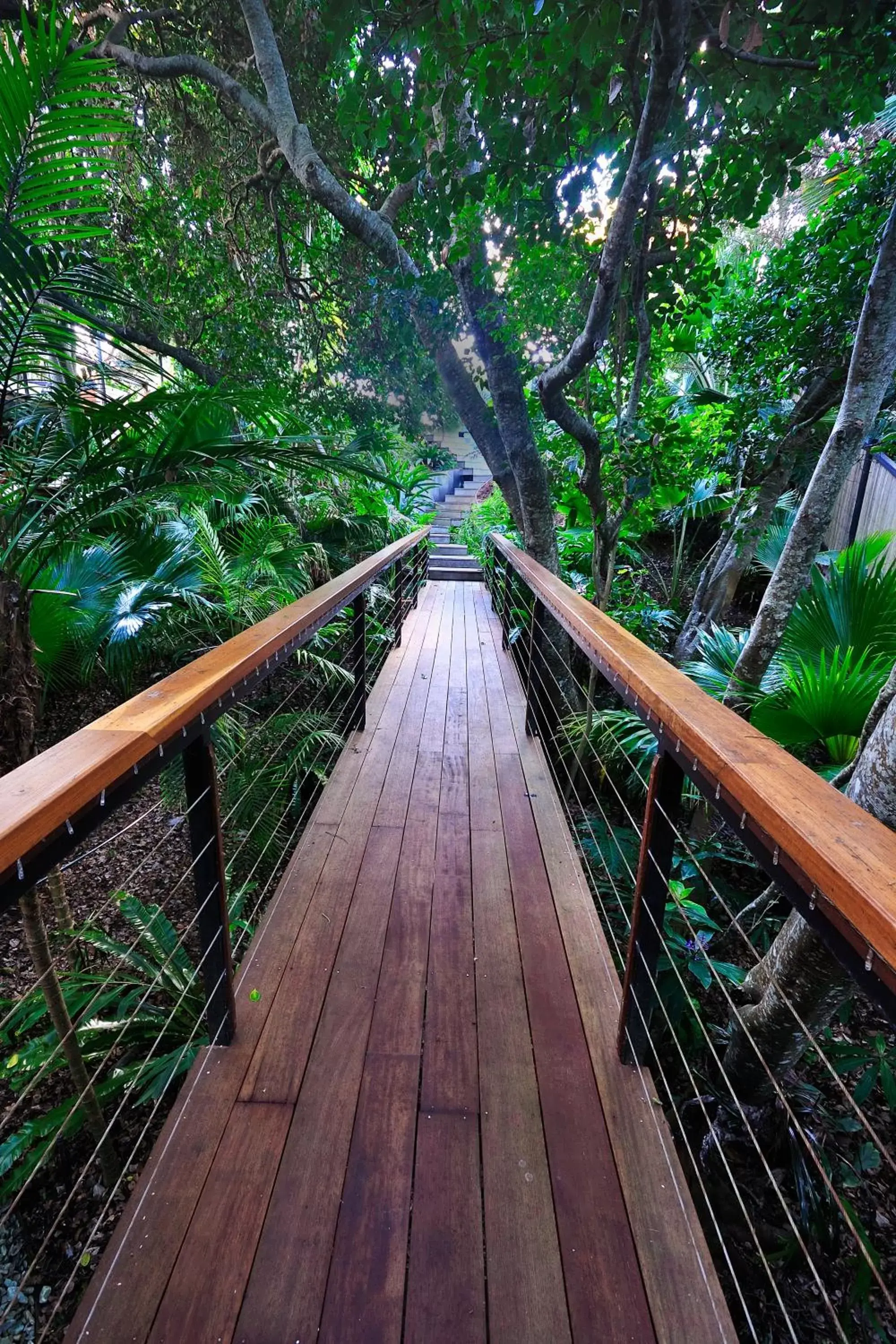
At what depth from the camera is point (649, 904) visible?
3.77 ft

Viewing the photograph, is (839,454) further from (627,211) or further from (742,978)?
(742,978)

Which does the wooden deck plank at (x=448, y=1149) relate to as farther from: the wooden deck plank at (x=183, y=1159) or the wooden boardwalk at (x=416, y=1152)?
the wooden deck plank at (x=183, y=1159)

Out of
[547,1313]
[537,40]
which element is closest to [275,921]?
[547,1313]

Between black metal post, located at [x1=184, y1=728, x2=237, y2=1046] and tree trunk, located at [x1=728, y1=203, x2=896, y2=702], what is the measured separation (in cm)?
201

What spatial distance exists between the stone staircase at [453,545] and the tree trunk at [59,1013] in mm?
7322

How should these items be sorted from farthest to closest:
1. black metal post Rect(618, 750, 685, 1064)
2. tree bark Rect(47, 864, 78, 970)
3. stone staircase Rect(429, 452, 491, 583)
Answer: stone staircase Rect(429, 452, 491, 583)
tree bark Rect(47, 864, 78, 970)
black metal post Rect(618, 750, 685, 1064)

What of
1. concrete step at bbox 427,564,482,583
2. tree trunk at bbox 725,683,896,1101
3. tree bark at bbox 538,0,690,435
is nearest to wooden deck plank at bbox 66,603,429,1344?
tree trunk at bbox 725,683,896,1101

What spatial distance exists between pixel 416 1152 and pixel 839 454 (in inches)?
98.1

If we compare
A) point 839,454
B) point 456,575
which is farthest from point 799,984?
point 456,575

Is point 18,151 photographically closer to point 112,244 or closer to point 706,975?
point 706,975

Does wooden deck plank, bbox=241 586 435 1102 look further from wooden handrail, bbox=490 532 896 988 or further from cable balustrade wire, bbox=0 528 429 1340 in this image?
wooden handrail, bbox=490 532 896 988

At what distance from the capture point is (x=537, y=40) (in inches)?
69.6

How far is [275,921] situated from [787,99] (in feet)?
10.2

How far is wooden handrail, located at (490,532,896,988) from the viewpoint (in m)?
0.52
